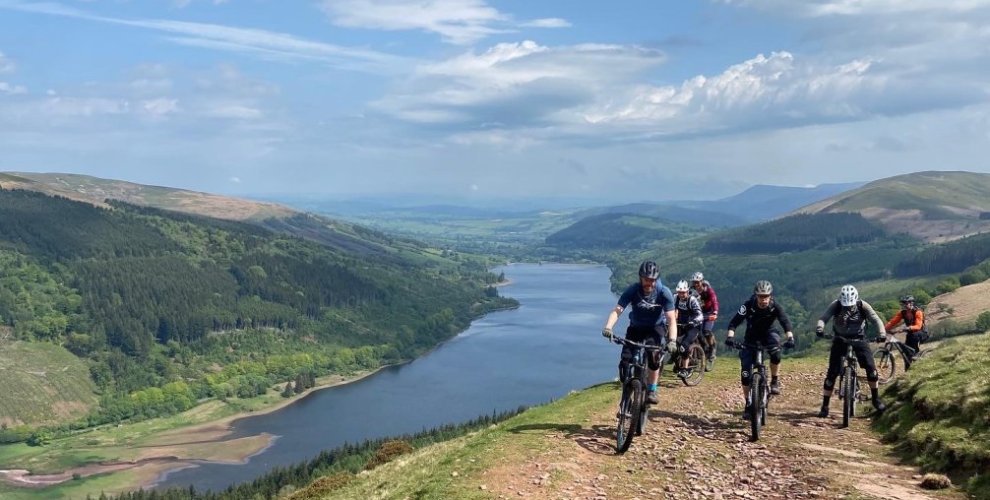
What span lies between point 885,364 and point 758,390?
1228 cm

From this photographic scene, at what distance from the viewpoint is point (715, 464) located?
18141mm

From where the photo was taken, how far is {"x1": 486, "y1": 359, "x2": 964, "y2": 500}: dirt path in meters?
15.8

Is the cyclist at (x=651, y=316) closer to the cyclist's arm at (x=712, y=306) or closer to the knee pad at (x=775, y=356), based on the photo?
the knee pad at (x=775, y=356)

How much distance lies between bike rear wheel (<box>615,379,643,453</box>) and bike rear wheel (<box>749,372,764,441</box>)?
14.1ft

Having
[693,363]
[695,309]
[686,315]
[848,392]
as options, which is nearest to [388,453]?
[693,363]

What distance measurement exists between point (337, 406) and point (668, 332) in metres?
171

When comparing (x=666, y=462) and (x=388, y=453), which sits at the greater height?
(x=666, y=462)

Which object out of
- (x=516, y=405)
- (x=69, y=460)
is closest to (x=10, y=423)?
(x=69, y=460)

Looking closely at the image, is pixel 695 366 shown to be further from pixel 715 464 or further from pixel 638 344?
pixel 638 344

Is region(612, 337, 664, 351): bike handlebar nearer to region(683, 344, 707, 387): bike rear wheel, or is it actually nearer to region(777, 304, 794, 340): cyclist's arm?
region(777, 304, 794, 340): cyclist's arm

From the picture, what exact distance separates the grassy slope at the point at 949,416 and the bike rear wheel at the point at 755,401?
4.00 metres

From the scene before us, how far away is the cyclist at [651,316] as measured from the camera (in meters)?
18.8

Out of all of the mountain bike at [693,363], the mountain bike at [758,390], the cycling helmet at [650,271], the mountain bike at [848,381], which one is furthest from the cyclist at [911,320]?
the cycling helmet at [650,271]

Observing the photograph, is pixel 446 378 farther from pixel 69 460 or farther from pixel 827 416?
pixel 827 416
